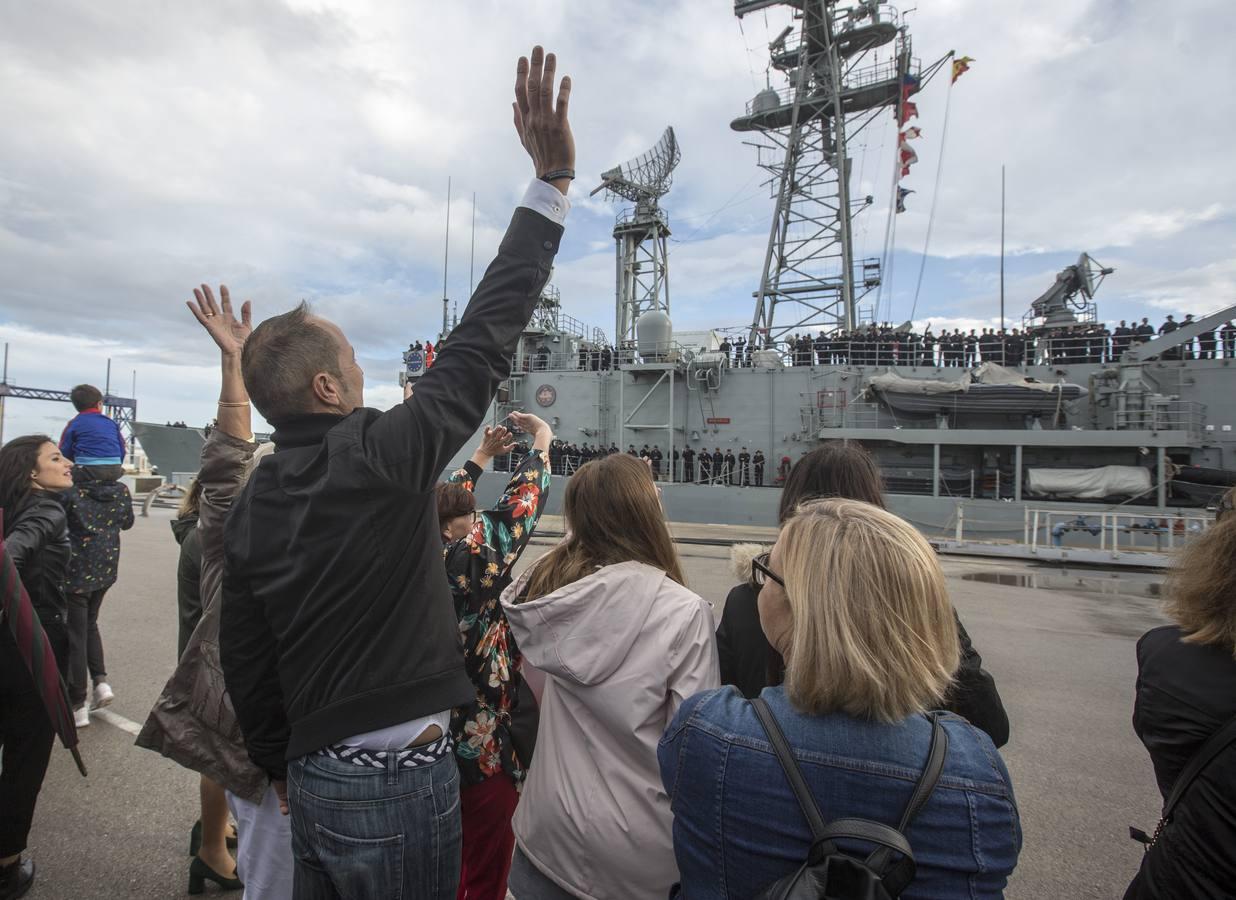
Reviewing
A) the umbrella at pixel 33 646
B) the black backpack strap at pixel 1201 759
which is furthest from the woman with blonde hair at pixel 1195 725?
the umbrella at pixel 33 646

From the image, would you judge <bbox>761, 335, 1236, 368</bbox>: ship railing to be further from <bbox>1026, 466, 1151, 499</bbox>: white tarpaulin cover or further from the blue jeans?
the blue jeans

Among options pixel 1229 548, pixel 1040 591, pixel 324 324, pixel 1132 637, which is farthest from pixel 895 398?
pixel 324 324

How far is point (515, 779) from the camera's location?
7.01 ft

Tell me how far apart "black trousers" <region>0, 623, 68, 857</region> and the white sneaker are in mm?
2103

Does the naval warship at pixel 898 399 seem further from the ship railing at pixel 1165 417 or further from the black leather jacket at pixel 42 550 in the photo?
the black leather jacket at pixel 42 550

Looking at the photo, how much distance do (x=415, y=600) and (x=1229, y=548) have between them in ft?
6.62

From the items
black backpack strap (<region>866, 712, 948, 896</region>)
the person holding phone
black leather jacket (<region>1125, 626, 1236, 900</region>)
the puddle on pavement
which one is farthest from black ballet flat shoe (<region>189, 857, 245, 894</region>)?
the puddle on pavement

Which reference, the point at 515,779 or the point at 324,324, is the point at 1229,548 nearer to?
the point at 515,779

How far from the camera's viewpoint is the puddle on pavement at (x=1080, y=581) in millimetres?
9648

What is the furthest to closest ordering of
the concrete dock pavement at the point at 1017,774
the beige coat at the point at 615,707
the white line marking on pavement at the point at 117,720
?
the white line marking on pavement at the point at 117,720
the concrete dock pavement at the point at 1017,774
the beige coat at the point at 615,707

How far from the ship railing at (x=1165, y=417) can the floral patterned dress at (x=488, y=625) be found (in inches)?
663

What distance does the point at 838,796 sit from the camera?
102cm

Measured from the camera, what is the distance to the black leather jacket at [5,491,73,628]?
276cm

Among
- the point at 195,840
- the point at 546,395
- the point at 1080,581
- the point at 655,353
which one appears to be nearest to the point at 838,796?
the point at 195,840
